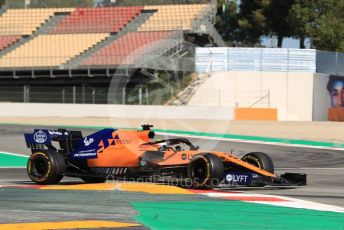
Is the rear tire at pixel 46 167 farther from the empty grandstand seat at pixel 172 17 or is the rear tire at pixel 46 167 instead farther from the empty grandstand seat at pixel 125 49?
the empty grandstand seat at pixel 172 17

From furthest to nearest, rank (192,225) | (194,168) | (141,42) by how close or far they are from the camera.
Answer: (141,42) → (194,168) → (192,225)

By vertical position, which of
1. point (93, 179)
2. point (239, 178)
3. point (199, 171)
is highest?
point (199, 171)

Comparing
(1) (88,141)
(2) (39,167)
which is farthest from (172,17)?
(2) (39,167)

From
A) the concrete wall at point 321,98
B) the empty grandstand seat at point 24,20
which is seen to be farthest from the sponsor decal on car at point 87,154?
the empty grandstand seat at point 24,20

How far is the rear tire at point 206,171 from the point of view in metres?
11.2

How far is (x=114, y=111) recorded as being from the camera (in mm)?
39531

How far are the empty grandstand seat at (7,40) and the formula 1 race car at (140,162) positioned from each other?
129 feet

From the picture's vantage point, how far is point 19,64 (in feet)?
154

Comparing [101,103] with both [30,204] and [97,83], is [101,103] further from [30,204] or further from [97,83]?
[30,204]

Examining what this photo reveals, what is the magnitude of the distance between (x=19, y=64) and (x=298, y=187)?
122 ft

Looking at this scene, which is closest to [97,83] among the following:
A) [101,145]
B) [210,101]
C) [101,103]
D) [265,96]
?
[101,103]

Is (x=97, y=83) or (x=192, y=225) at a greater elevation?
(x=97, y=83)

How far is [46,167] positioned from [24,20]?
43208 millimetres

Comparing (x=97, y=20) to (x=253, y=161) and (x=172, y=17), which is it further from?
(x=253, y=161)
